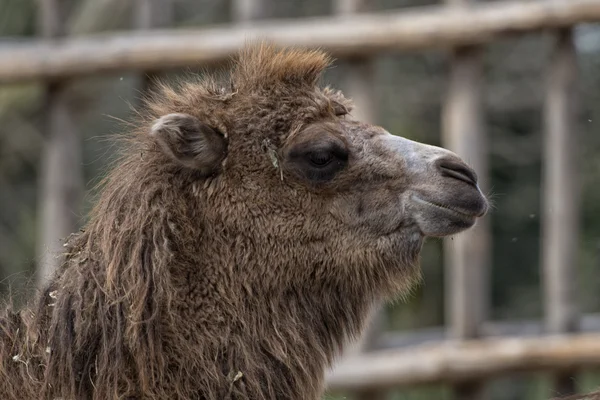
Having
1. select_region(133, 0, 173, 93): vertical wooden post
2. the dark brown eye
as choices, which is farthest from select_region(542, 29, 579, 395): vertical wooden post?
the dark brown eye

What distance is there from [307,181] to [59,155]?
4688 millimetres

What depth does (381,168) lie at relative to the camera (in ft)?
15.9

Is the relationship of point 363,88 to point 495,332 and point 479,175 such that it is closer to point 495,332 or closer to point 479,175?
point 479,175

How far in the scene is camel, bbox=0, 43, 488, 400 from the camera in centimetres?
432

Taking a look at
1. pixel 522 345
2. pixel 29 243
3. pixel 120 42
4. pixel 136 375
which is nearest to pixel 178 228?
pixel 136 375

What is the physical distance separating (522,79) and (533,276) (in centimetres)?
225

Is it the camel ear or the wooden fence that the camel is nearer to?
the camel ear

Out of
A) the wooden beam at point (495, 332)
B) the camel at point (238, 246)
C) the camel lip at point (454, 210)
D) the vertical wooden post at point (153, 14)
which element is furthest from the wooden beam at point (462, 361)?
the camel lip at point (454, 210)

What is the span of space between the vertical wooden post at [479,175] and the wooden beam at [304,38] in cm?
21

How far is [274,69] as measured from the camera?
492 cm

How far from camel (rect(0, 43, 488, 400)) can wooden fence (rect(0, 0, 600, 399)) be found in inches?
109

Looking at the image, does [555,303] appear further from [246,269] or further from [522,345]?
[246,269]

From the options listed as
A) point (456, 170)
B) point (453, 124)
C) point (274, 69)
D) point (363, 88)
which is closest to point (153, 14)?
point (363, 88)

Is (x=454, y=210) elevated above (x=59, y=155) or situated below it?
below
